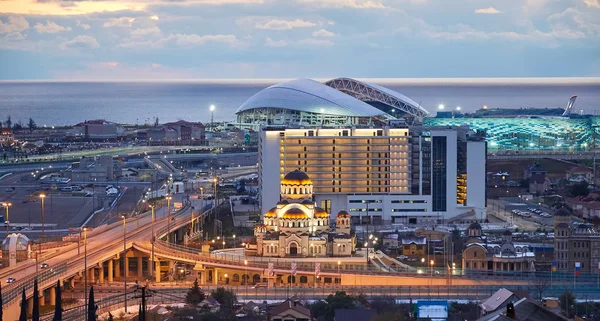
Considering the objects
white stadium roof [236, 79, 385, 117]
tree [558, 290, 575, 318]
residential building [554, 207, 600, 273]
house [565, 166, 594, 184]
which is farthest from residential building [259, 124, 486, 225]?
tree [558, 290, 575, 318]

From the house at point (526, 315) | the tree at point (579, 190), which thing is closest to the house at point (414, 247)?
the tree at point (579, 190)

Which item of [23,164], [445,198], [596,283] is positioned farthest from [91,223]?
[23,164]

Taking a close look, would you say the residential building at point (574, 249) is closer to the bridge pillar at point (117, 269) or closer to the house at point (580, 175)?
the bridge pillar at point (117, 269)

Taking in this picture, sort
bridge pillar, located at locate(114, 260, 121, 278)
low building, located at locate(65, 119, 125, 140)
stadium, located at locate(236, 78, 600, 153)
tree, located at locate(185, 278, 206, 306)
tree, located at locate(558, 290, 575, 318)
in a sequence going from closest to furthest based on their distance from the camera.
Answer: tree, located at locate(558, 290, 575, 318)
tree, located at locate(185, 278, 206, 306)
bridge pillar, located at locate(114, 260, 121, 278)
stadium, located at locate(236, 78, 600, 153)
low building, located at locate(65, 119, 125, 140)

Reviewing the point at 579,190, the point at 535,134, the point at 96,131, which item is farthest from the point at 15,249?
the point at 96,131

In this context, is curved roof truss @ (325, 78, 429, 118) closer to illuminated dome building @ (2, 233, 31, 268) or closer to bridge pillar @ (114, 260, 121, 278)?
bridge pillar @ (114, 260, 121, 278)

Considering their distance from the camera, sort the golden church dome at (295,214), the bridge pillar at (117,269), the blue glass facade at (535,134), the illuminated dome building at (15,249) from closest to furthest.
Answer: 1. the illuminated dome building at (15,249)
2. the bridge pillar at (117,269)
3. the golden church dome at (295,214)
4. the blue glass facade at (535,134)

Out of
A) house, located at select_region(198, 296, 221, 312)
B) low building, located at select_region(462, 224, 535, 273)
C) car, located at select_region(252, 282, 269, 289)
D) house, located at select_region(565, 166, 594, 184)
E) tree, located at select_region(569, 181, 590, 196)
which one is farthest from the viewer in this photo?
house, located at select_region(565, 166, 594, 184)
